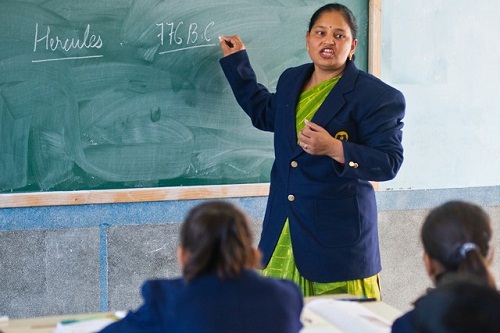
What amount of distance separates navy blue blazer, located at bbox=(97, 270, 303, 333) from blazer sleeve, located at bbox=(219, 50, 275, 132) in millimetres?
1623

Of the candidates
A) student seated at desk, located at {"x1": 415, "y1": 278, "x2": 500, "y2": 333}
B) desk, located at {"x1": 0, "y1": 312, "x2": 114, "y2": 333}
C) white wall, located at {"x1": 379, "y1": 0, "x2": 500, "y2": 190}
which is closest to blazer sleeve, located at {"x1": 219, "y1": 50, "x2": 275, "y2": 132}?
white wall, located at {"x1": 379, "y1": 0, "x2": 500, "y2": 190}

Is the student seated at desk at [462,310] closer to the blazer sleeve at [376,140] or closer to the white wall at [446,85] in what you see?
the blazer sleeve at [376,140]

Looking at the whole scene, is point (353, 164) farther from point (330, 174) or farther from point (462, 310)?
point (462, 310)

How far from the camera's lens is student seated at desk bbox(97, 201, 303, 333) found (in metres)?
1.84

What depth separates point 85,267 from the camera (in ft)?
11.7

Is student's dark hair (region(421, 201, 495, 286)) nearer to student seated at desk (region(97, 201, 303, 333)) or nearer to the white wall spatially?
student seated at desk (region(97, 201, 303, 333))

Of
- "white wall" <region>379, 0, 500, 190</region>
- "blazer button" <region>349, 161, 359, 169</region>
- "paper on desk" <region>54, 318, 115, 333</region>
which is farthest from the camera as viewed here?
"white wall" <region>379, 0, 500, 190</region>

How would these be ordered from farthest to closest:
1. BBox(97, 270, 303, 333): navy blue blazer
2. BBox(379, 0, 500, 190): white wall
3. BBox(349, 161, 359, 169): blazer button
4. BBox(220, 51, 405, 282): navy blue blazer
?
BBox(379, 0, 500, 190): white wall → BBox(220, 51, 405, 282): navy blue blazer → BBox(349, 161, 359, 169): blazer button → BBox(97, 270, 303, 333): navy blue blazer

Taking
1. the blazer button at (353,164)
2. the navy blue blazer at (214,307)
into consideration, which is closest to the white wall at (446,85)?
the blazer button at (353,164)

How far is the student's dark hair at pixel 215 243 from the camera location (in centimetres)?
187

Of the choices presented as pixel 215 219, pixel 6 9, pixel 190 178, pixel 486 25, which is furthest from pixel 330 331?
pixel 486 25

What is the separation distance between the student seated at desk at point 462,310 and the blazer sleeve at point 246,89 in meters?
2.11

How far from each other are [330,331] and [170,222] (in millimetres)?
1550

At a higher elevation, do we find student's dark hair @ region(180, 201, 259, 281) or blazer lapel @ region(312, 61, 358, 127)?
blazer lapel @ region(312, 61, 358, 127)
